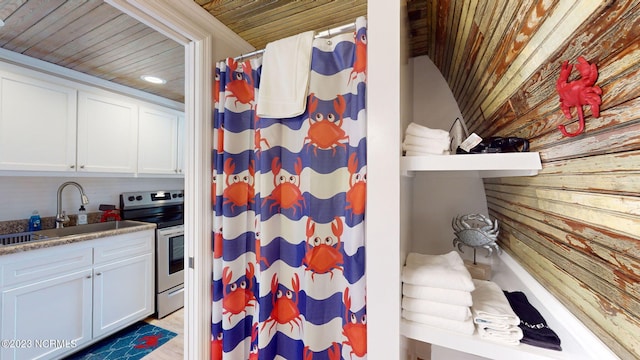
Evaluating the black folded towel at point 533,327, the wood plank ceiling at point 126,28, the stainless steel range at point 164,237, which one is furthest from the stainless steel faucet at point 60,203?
the black folded towel at point 533,327

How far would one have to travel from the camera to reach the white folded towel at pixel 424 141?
31.0 inches

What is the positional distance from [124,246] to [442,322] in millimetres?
2731

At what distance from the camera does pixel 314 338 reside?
3.75 feet

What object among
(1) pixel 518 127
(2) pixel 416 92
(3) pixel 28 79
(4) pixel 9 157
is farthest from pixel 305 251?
(3) pixel 28 79

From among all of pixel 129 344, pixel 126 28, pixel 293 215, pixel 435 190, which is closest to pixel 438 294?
pixel 293 215

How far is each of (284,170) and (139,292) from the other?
2297mm

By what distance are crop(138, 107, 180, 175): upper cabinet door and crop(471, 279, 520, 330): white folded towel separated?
3.17 metres

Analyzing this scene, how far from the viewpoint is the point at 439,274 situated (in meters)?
0.77

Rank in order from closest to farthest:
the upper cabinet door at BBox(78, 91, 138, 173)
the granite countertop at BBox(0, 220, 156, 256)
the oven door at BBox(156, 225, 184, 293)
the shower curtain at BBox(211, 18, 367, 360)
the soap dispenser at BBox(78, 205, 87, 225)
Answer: the shower curtain at BBox(211, 18, 367, 360) → the granite countertop at BBox(0, 220, 156, 256) → the upper cabinet door at BBox(78, 91, 138, 173) → the soap dispenser at BBox(78, 205, 87, 225) → the oven door at BBox(156, 225, 184, 293)

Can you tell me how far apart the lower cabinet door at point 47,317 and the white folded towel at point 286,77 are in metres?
2.17

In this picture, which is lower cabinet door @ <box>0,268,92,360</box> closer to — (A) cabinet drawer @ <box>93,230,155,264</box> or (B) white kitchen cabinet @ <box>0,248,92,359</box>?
(B) white kitchen cabinet @ <box>0,248,92,359</box>

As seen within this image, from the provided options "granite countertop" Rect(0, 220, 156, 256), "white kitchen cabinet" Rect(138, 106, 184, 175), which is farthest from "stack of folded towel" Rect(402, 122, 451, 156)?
"white kitchen cabinet" Rect(138, 106, 184, 175)

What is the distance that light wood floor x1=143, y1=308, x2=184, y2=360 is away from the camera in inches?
80.0

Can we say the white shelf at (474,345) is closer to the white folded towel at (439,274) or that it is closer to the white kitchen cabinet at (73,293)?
the white folded towel at (439,274)
